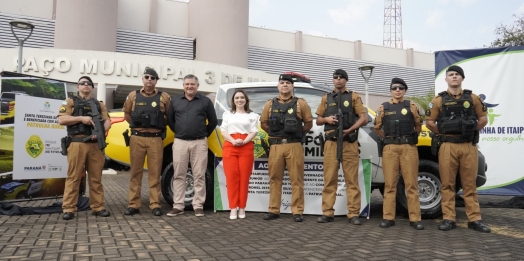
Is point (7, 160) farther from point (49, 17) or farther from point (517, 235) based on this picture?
Result: point (49, 17)

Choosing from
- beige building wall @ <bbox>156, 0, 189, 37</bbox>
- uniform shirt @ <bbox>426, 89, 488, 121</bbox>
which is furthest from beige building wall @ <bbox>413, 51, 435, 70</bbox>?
uniform shirt @ <bbox>426, 89, 488, 121</bbox>

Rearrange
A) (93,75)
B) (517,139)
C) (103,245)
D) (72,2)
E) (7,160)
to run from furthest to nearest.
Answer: (72,2)
(93,75)
(517,139)
(7,160)
(103,245)

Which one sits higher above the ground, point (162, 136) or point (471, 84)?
point (471, 84)

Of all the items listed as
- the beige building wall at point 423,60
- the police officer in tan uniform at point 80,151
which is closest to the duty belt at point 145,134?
the police officer in tan uniform at point 80,151

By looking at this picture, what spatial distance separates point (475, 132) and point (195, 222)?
3691mm

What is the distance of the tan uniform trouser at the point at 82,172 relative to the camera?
5449mm

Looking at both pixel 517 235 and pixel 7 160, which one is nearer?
pixel 517 235

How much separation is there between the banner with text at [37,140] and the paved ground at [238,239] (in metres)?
0.77

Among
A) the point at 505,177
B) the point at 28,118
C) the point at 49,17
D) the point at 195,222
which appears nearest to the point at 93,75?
the point at 49,17

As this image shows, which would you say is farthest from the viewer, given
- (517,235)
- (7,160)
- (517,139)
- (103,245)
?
(517,139)

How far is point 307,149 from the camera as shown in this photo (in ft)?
19.1

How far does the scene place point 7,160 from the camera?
5707 mm

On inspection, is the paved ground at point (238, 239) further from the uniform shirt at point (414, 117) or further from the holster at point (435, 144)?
the uniform shirt at point (414, 117)

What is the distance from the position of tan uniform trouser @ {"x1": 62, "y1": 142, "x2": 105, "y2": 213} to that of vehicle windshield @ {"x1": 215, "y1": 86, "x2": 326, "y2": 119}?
1.85 metres
